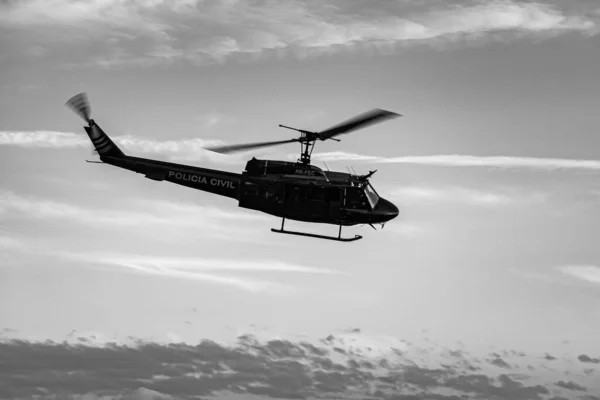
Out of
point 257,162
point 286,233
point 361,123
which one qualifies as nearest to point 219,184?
point 257,162

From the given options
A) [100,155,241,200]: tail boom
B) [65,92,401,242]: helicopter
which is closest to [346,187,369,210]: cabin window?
[65,92,401,242]: helicopter

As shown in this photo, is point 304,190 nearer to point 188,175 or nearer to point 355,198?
point 355,198

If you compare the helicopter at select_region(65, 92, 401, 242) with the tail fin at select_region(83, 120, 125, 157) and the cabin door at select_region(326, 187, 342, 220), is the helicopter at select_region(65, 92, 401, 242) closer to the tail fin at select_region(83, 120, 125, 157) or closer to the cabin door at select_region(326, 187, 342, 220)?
the cabin door at select_region(326, 187, 342, 220)

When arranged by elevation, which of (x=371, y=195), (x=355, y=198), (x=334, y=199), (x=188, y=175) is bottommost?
(x=334, y=199)

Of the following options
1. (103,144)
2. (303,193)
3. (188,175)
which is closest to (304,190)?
(303,193)

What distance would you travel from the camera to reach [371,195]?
183 ft

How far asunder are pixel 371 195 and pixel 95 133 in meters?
23.7

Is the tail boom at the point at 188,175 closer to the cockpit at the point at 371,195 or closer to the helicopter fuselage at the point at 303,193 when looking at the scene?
the helicopter fuselage at the point at 303,193

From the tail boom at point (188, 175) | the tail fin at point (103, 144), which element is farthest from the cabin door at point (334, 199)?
the tail fin at point (103, 144)

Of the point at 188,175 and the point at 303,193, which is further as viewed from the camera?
the point at 188,175

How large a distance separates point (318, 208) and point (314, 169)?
3038mm

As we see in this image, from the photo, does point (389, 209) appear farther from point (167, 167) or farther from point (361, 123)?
point (167, 167)

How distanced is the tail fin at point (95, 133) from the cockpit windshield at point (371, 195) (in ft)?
65.9

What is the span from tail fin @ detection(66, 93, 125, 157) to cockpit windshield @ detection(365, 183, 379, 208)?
20.1 m
